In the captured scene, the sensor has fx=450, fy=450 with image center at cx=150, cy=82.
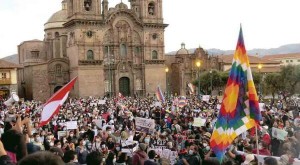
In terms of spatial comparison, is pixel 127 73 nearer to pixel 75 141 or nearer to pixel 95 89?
pixel 95 89

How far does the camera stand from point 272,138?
1386cm

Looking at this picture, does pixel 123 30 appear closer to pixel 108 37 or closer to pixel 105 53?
pixel 108 37

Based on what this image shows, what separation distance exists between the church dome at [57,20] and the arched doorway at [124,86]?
16.4 meters

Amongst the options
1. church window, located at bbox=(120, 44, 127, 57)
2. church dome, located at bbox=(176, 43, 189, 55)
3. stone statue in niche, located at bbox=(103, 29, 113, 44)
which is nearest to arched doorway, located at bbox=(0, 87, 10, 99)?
stone statue in niche, located at bbox=(103, 29, 113, 44)

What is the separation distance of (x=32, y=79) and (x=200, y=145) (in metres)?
50.5

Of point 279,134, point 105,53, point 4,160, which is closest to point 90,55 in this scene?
point 105,53

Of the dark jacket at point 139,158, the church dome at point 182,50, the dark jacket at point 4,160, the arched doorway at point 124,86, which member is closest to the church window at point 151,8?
the arched doorway at point 124,86

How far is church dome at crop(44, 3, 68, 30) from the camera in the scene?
235 ft

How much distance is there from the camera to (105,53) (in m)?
61.0

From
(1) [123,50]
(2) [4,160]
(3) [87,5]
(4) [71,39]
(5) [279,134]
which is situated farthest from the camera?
(1) [123,50]

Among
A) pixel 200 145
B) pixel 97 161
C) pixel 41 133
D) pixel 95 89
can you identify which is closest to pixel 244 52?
pixel 97 161

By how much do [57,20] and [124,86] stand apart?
18.1 m

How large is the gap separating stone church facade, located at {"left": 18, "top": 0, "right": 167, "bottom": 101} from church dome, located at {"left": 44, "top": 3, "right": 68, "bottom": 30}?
5.40m

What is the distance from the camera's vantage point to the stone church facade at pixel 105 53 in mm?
58625
